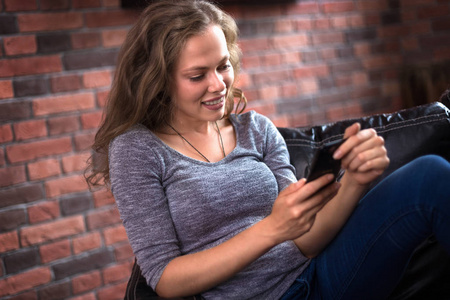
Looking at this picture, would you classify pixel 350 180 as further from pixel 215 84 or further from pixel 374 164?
pixel 215 84

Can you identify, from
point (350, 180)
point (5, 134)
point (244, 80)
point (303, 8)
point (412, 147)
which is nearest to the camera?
point (350, 180)

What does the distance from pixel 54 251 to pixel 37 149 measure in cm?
43

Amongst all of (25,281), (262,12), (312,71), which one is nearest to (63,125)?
(25,281)

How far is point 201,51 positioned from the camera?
1338 millimetres

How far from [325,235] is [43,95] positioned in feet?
4.35

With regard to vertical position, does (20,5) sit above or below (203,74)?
above

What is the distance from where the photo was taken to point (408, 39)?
319 cm

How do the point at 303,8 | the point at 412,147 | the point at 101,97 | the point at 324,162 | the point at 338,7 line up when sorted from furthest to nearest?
the point at 338,7 < the point at 303,8 < the point at 101,97 < the point at 412,147 < the point at 324,162

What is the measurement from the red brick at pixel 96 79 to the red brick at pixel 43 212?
20.5 inches

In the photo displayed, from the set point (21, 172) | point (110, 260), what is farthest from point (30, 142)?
point (110, 260)

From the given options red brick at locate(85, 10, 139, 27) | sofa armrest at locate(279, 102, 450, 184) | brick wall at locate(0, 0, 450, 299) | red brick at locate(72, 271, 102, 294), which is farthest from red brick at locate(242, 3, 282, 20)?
red brick at locate(72, 271, 102, 294)

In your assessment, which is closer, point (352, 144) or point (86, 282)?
point (352, 144)

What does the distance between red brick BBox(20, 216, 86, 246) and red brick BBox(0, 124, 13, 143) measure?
1.20 ft

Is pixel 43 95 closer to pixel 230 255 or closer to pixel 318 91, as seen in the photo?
pixel 230 255
